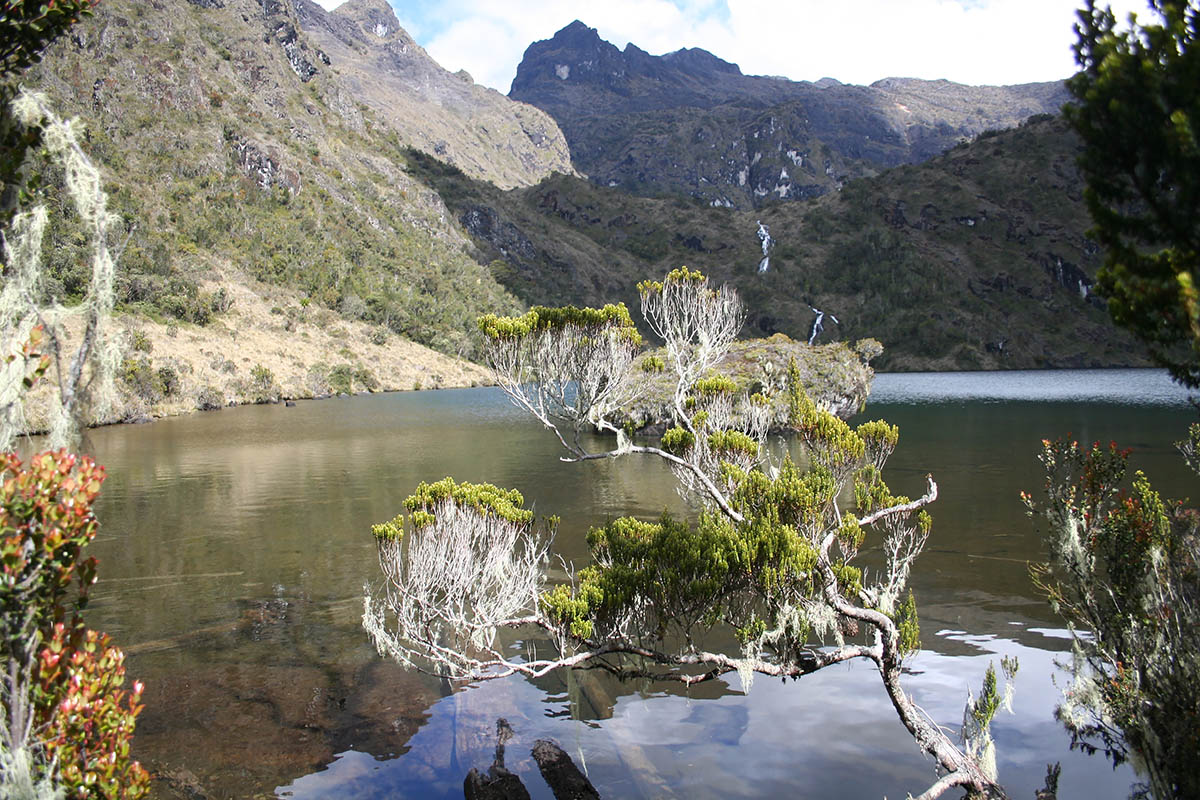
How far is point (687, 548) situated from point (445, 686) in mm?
6552

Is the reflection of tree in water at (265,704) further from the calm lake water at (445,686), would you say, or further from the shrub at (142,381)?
the shrub at (142,381)

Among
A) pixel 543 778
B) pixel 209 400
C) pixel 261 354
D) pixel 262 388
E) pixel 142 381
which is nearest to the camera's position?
pixel 543 778

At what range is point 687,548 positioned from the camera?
9.68 m

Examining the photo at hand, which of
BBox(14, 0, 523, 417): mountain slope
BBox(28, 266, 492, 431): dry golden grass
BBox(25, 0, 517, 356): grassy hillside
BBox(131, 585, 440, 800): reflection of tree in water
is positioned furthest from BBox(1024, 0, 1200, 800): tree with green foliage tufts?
BBox(25, 0, 517, 356): grassy hillside

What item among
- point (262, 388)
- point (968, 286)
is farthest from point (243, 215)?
point (968, 286)

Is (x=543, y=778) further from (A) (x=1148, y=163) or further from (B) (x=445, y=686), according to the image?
(A) (x=1148, y=163)

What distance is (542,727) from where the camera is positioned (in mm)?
11883

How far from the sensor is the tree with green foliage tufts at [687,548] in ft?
30.4

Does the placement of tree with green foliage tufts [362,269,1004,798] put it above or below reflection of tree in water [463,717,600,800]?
above

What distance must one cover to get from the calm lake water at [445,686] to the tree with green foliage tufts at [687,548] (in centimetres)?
135

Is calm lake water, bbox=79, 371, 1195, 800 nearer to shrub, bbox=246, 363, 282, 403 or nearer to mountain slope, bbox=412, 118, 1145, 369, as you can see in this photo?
shrub, bbox=246, 363, 282, 403

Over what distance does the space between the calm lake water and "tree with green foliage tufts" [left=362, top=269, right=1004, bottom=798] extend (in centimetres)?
135

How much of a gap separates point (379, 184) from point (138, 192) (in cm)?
6800

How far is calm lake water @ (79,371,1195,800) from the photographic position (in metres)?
10.4
